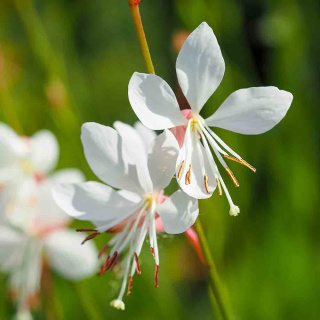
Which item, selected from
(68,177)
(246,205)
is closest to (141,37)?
(68,177)

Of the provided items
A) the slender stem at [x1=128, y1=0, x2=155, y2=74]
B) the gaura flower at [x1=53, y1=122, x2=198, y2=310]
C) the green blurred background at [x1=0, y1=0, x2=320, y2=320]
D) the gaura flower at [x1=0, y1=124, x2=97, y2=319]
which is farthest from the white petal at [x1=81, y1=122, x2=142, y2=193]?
the green blurred background at [x1=0, y1=0, x2=320, y2=320]

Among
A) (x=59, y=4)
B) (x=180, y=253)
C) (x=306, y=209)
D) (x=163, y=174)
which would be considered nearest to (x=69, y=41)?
(x=59, y=4)

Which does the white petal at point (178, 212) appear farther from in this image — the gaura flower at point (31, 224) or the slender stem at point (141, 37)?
the gaura flower at point (31, 224)

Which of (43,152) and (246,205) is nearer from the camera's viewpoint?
(43,152)

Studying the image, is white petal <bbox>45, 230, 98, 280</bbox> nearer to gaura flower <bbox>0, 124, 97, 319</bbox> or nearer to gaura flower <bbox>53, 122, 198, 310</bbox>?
gaura flower <bbox>0, 124, 97, 319</bbox>

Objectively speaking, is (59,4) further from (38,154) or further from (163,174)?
(163,174)

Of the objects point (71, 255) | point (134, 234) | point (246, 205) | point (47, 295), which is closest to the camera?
point (134, 234)

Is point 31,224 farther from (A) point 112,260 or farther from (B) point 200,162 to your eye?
(B) point 200,162
